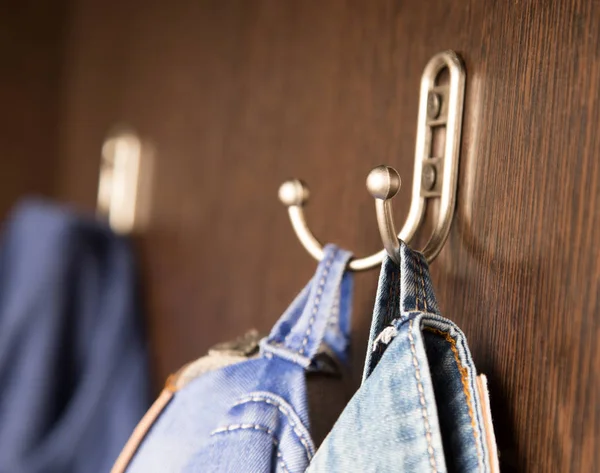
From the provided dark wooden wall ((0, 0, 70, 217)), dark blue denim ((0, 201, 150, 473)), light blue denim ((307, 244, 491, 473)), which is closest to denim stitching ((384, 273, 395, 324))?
light blue denim ((307, 244, 491, 473))

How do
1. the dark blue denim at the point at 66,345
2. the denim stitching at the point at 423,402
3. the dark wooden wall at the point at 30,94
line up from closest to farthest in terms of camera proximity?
the denim stitching at the point at 423,402, the dark blue denim at the point at 66,345, the dark wooden wall at the point at 30,94

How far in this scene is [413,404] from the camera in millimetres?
213

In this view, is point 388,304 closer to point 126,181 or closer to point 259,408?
point 259,408

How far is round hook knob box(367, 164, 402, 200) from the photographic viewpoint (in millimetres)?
236

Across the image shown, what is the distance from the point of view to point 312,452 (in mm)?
260

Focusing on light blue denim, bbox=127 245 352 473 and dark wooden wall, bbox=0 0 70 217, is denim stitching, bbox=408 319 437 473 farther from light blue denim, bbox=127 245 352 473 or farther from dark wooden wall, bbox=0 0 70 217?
dark wooden wall, bbox=0 0 70 217

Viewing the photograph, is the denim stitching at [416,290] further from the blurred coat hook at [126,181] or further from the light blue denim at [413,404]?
the blurred coat hook at [126,181]

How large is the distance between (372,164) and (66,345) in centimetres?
38

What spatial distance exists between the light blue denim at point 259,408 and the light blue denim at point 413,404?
0.12ft

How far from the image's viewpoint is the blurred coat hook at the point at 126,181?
625 mm

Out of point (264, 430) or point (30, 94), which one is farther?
point (30, 94)

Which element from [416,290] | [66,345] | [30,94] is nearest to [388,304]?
[416,290]

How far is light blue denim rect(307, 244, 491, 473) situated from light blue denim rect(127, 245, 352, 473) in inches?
1.4

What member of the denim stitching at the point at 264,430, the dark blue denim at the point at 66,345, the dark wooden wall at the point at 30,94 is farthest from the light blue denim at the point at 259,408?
the dark wooden wall at the point at 30,94
